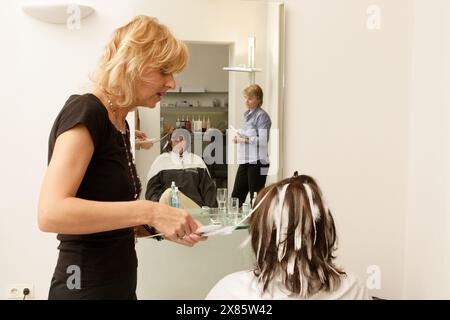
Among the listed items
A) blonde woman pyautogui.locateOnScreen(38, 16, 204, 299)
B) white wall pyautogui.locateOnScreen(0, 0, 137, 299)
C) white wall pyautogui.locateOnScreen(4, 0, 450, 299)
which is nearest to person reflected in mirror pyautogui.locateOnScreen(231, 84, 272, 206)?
white wall pyautogui.locateOnScreen(4, 0, 450, 299)

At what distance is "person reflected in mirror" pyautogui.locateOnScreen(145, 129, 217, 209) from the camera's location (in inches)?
87.3

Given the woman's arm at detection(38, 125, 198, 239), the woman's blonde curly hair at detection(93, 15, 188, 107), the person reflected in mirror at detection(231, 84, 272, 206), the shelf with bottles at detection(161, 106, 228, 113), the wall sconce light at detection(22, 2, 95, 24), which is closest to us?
the woman's arm at detection(38, 125, 198, 239)

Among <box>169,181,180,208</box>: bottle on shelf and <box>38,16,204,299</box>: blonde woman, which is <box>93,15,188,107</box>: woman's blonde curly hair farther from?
<box>169,181,180,208</box>: bottle on shelf

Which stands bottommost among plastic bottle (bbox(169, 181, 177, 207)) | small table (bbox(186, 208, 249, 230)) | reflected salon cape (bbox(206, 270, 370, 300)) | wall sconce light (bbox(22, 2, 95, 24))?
small table (bbox(186, 208, 249, 230))

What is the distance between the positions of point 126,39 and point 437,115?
1.68 metres

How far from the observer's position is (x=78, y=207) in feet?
3.26

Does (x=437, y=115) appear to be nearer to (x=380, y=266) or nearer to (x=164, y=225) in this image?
(x=380, y=266)

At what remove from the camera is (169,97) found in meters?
2.19

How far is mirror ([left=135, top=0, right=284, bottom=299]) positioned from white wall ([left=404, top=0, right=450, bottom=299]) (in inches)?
28.3

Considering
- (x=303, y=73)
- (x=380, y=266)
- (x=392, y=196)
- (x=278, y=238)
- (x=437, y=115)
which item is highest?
(x=303, y=73)

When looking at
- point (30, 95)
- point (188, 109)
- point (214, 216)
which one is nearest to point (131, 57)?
point (188, 109)

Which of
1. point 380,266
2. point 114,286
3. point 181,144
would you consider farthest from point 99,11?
point 380,266

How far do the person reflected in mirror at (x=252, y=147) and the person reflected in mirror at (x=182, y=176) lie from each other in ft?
0.48

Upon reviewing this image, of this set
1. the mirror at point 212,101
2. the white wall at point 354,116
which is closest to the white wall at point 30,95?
the mirror at point 212,101
